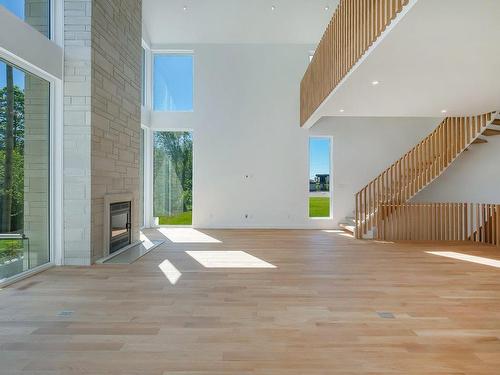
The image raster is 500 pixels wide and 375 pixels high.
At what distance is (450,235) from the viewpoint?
7.25 m

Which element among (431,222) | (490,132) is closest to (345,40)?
(431,222)

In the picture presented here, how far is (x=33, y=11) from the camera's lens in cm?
433

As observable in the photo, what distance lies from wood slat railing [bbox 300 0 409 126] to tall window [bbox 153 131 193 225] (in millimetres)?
3786

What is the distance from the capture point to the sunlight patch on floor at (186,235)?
7.21 m

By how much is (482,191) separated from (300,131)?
16.7ft

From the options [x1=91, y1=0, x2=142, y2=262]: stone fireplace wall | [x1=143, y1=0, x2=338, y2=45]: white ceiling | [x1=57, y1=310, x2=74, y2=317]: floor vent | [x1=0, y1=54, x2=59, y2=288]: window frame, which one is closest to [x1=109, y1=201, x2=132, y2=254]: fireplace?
[x1=91, y1=0, x2=142, y2=262]: stone fireplace wall

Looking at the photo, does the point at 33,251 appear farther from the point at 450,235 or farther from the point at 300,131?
the point at 450,235

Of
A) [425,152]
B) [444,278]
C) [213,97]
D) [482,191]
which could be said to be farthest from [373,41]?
[482,191]

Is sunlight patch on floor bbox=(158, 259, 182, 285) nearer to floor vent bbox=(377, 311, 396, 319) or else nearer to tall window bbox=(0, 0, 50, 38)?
floor vent bbox=(377, 311, 396, 319)

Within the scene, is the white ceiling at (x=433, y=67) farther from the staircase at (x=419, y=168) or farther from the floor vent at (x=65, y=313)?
the floor vent at (x=65, y=313)

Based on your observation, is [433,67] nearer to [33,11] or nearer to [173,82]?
[33,11]

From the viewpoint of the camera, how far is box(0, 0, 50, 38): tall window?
3877mm

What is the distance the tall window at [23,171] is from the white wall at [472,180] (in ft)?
29.8

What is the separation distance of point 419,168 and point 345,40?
4282 millimetres
